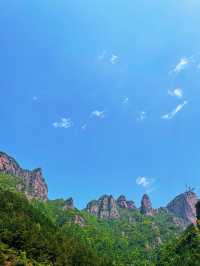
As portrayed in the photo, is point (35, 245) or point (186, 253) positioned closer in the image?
point (35, 245)

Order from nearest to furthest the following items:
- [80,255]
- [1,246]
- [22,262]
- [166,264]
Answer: [22,262]
[1,246]
[80,255]
[166,264]

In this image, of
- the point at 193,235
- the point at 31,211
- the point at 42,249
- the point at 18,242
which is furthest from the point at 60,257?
the point at 193,235

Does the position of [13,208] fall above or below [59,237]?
above

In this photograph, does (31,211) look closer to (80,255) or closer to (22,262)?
(80,255)

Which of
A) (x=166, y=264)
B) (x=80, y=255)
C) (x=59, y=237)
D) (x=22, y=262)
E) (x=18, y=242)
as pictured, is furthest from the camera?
(x=166, y=264)

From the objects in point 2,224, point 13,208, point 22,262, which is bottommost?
point 22,262

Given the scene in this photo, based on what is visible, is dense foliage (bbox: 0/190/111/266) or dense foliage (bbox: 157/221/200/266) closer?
dense foliage (bbox: 0/190/111/266)

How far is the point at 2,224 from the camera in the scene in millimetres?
123625

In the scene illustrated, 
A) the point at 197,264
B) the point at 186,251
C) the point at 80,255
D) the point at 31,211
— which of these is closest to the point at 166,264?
the point at 186,251

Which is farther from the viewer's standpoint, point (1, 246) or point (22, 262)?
point (1, 246)

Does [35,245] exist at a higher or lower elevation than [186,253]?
lower

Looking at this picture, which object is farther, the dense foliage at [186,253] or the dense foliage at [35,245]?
the dense foliage at [186,253]

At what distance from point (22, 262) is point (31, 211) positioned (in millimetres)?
67275

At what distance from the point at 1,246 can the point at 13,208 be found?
45.6 meters
